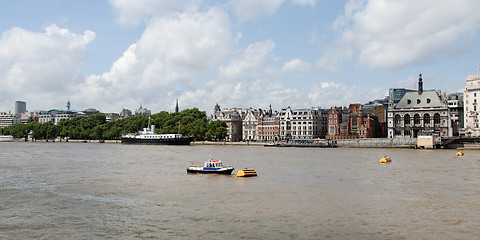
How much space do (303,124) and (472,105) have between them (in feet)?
198

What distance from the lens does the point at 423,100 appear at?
510 ft

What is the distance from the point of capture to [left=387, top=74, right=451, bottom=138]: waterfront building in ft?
488

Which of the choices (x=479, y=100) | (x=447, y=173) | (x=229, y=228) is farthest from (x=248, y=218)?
(x=479, y=100)

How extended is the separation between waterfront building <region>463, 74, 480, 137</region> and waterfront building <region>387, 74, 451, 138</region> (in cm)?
615

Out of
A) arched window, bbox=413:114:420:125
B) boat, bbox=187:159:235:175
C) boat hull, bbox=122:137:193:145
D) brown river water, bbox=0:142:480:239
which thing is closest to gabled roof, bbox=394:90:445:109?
arched window, bbox=413:114:420:125

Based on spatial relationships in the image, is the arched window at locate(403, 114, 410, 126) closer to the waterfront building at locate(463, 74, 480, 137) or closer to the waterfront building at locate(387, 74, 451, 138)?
the waterfront building at locate(387, 74, 451, 138)

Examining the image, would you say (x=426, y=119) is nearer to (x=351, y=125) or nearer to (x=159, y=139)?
(x=351, y=125)

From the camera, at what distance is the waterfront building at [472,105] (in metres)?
140

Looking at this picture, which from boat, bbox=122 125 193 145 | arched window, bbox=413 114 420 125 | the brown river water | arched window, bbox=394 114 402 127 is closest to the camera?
the brown river water

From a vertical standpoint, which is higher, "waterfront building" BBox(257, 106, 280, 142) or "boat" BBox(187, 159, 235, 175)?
"waterfront building" BBox(257, 106, 280, 142)

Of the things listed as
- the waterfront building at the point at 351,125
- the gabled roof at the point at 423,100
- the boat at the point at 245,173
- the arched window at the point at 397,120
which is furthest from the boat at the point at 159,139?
the boat at the point at 245,173

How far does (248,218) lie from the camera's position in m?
26.9

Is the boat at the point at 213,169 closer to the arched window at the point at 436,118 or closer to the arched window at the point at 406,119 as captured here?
the arched window at the point at 436,118

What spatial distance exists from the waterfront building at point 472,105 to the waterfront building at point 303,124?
53125 millimetres
